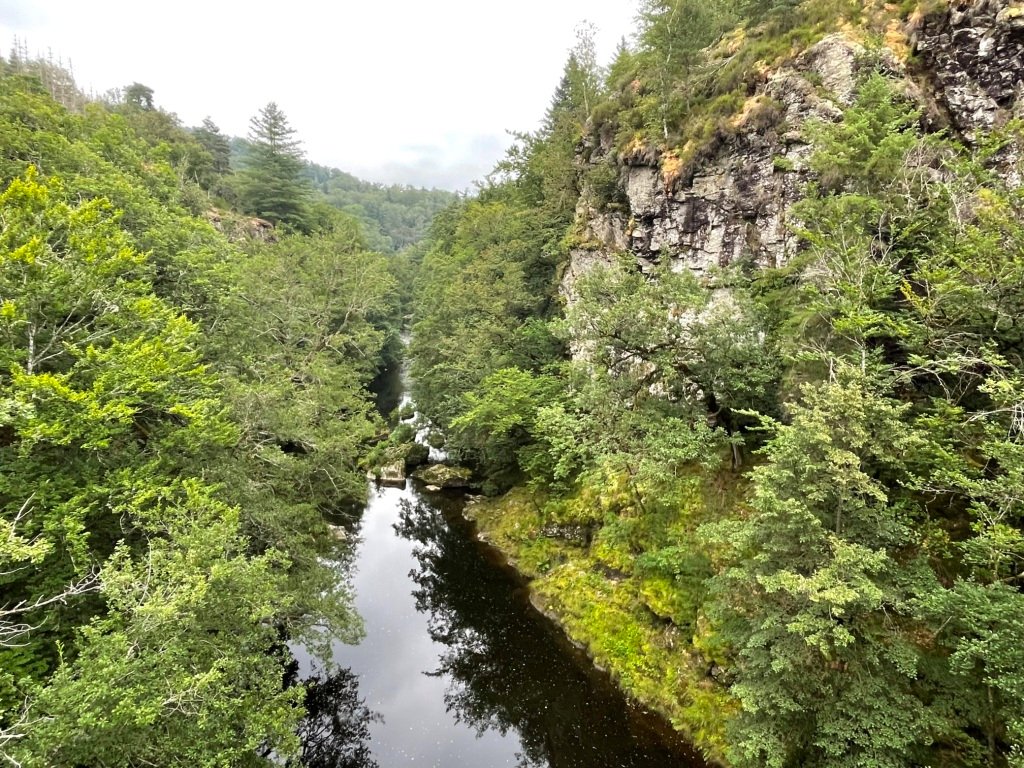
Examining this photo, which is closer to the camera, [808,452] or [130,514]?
[808,452]

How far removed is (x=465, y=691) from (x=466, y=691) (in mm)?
34

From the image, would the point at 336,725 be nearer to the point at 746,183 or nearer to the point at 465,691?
the point at 465,691

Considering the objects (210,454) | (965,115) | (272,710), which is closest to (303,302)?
(210,454)

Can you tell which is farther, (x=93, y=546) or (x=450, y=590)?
(x=450, y=590)

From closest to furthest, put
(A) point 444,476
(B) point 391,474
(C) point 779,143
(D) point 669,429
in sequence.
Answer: (D) point 669,429, (C) point 779,143, (A) point 444,476, (B) point 391,474

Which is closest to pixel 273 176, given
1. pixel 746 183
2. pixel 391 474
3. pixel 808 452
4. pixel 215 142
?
pixel 215 142

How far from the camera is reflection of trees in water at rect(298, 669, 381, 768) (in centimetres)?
1386

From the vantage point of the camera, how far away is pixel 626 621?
17.3 meters

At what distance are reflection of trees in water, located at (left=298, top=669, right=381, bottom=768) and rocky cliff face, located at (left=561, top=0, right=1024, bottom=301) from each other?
18.3 metres

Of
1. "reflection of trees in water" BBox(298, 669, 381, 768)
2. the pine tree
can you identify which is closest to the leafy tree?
"reflection of trees in water" BBox(298, 669, 381, 768)

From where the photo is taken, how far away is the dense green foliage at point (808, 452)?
9.49 metres

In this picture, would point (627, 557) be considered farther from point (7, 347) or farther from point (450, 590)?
point (7, 347)

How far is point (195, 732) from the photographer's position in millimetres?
8383

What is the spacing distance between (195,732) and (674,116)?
29.8m
